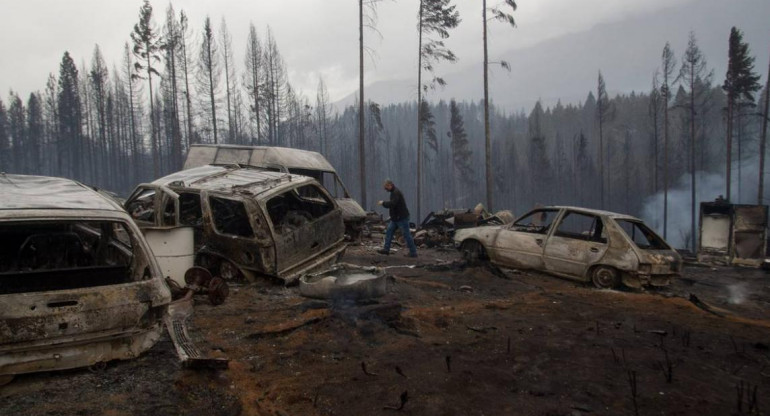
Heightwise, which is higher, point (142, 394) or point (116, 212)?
point (116, 212)

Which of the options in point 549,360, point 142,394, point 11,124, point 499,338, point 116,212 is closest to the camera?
point 142,394

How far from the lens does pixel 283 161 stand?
12492 mm

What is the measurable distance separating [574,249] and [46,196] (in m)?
7.92

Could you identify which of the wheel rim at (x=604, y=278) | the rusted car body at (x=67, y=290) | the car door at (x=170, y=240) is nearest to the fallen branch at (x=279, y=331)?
the rusted car body at (x=67, y=290)

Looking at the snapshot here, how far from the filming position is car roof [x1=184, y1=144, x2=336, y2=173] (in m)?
12.6

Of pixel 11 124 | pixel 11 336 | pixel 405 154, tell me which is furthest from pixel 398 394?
pixel 405 154

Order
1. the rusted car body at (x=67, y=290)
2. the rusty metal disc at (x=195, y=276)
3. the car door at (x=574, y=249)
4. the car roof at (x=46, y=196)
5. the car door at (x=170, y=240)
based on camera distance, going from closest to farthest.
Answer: the rusted car body at (x=67, y=290)
the car roof at (x=46, y=196)
the car door at (x=170, y=240)
the rusty metal disc at (x=195, y=276)
the car door at (x=574, y=249)

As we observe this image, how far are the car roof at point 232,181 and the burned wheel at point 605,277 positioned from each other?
546 centimetres

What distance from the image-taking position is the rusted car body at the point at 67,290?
320cm

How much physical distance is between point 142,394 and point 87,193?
2086 mm

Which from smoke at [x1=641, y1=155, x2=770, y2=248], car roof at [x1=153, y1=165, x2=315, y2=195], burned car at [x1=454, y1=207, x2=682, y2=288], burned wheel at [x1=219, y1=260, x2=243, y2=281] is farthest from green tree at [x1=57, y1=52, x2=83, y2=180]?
smoke at [x1=641, y1=155, x2=770, y2=248]

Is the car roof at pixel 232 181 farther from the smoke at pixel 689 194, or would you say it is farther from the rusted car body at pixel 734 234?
the smoke at pixel 689 194

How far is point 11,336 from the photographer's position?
10.2 ft

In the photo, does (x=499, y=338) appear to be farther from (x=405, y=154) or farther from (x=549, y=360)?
(x=405, y=154)
